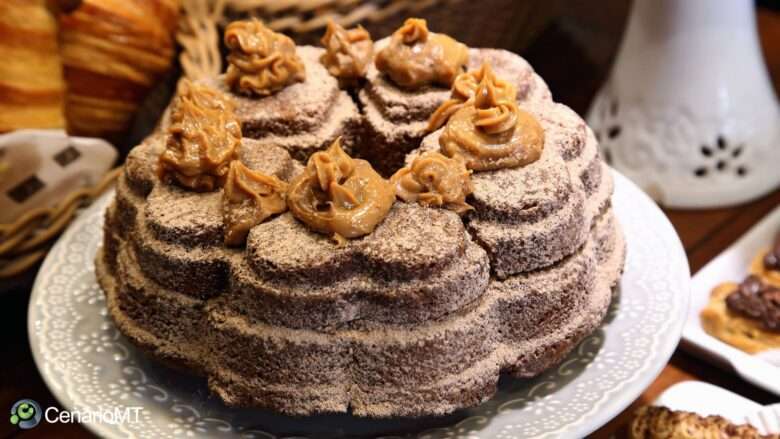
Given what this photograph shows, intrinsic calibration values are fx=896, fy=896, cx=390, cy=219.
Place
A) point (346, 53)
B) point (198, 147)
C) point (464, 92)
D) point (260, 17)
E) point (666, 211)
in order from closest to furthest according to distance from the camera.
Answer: point (198, 147), point (464, 92), point (346, 53), point (260, 17), point (666, 211)

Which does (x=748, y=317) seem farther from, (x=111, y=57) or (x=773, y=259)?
(x=111, y=57)

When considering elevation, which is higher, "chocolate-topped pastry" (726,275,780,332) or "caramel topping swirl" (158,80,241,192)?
"caramel topping swirl" (158,80,241,192)

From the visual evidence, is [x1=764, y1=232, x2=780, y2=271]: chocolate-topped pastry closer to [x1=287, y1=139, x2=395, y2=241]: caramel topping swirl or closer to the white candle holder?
the white candle holder

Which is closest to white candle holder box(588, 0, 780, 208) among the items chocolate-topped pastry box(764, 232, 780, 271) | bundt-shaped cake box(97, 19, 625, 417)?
chocolate-topped pastry box(764, 232, 780, 271)

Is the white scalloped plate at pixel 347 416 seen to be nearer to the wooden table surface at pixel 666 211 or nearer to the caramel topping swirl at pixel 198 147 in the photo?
the wooden table surface at pixel 666 211

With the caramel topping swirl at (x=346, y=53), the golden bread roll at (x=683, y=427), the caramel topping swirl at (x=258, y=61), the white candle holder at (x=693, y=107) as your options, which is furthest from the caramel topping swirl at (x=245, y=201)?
the white candle holder at (x=693, y=107)

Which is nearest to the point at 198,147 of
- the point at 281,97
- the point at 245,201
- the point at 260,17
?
the point at 245,201
